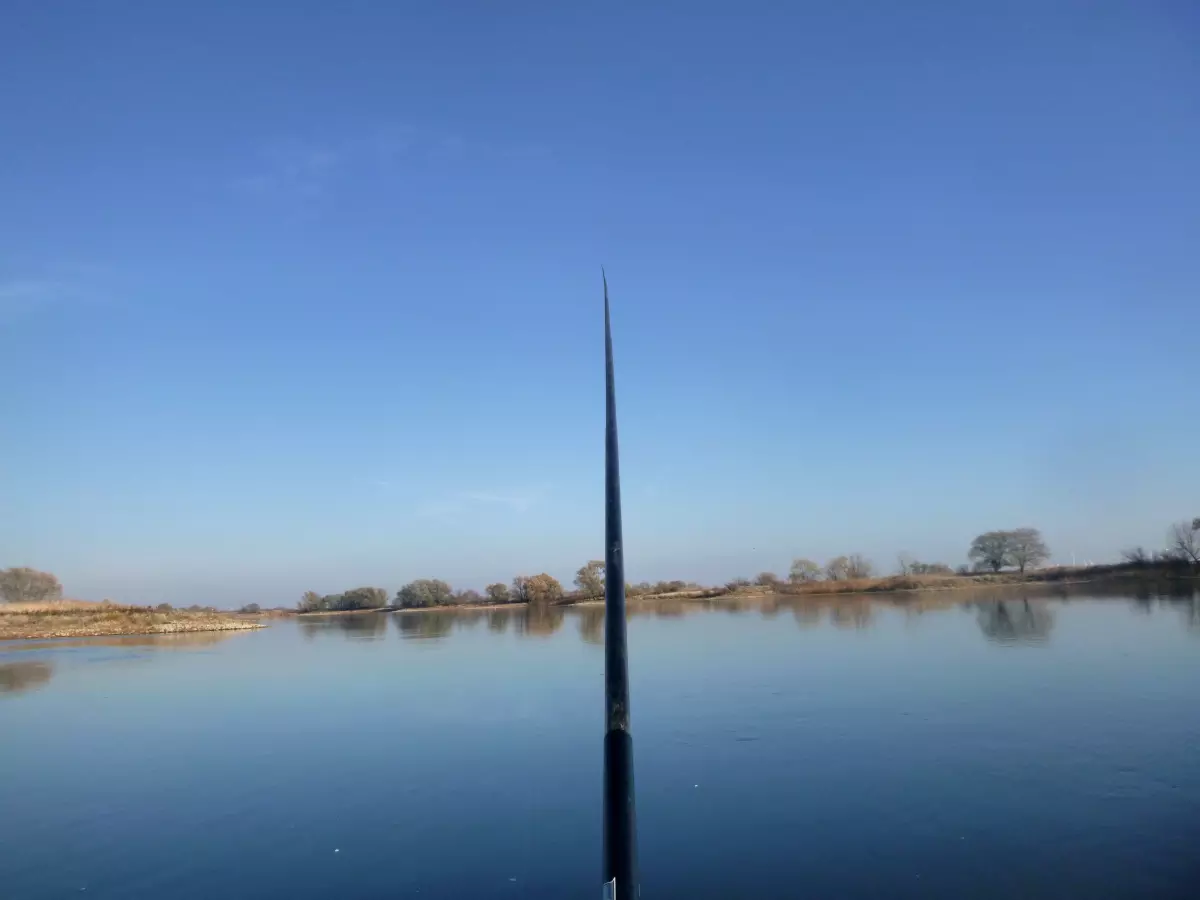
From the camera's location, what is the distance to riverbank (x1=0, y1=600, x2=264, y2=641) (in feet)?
88.8

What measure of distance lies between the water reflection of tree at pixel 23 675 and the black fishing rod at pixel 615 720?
15.2m

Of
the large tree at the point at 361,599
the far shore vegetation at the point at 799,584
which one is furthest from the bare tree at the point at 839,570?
the large tree at the point at 361,599

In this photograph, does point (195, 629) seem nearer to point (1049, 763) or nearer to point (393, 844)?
point (393, 844)

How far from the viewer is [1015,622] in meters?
17.9

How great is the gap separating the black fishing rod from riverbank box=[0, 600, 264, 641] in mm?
31615

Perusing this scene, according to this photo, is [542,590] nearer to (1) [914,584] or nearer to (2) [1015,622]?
(1) [914,584]

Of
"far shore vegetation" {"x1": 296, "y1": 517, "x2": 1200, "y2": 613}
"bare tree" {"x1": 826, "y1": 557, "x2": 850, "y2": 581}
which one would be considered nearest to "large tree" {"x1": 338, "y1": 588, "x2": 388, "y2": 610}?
"far shore vegetation" {"x1": 296, "y1": 517, "x2": 1200, "y2": 613}

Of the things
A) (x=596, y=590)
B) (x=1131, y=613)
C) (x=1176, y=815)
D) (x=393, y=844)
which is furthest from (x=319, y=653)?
(x=596, y=590)

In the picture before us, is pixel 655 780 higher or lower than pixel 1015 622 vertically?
lower

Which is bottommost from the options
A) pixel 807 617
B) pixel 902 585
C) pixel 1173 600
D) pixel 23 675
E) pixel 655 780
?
pixel 655 780

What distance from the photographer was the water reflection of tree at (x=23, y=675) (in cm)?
1310

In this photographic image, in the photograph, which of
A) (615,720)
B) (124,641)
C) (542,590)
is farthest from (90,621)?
(615,720)

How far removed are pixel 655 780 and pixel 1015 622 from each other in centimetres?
1553

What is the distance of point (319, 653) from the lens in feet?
62.4
